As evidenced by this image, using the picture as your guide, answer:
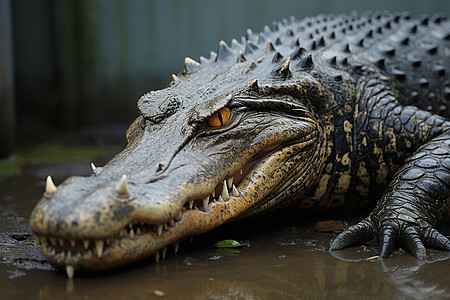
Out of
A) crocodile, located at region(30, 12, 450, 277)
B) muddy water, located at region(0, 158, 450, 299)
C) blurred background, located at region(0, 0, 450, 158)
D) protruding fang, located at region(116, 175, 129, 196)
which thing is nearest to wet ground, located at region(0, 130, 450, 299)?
muddy water, located at region(0, 158, 450, 299)

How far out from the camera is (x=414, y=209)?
303 centimetres

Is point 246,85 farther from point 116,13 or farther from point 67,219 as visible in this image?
point 116,13

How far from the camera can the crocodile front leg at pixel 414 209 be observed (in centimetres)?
282

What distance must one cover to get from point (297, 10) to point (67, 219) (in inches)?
300

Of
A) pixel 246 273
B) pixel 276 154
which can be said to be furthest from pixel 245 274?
pixel 276 154

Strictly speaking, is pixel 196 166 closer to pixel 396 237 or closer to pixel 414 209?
pixel 396 237

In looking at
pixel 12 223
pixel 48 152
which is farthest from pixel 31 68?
pixel 12 223

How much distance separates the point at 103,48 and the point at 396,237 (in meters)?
7.73

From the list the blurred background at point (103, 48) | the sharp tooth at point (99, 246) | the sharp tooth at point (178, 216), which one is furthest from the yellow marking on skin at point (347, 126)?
the blurred background at point (103, 48)

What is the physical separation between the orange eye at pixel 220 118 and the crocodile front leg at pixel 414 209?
94cm

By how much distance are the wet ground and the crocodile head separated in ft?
0.41

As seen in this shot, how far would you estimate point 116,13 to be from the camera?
30.7ft

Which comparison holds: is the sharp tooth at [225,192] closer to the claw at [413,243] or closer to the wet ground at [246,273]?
the wet ground at [246,273]

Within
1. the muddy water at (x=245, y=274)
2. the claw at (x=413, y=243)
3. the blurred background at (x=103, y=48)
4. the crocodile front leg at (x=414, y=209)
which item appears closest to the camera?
the muddy water at (x=245, y=274)
